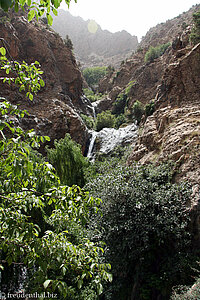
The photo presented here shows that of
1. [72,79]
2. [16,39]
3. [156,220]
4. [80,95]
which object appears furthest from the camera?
[80,95]

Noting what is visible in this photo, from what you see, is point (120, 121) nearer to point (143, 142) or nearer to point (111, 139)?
point (111, 139)

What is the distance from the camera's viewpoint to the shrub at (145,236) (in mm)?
4934

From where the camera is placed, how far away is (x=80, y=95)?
2708cm

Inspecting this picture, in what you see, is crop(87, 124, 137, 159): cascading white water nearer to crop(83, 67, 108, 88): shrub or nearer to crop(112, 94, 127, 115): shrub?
crop(112, 94, 127, 115): shrub

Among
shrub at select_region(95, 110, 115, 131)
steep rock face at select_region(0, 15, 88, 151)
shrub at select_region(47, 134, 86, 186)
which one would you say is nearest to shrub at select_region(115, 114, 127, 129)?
shrub at select_region(95, 110, 115, 131)

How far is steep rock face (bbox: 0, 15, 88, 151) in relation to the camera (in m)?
16.7

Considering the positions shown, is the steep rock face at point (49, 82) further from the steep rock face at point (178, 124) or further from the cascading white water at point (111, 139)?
the steep rock face at point (178, 124)

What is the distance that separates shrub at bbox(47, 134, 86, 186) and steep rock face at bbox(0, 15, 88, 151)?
19.9 ft

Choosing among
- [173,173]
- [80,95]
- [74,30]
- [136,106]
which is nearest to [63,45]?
[80,95]

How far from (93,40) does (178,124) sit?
114m

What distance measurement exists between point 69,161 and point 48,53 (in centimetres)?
1769

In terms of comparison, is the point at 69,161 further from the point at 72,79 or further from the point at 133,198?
the point at 72,79

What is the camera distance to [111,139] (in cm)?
1759

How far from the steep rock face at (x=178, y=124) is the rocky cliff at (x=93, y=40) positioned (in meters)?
78.9
